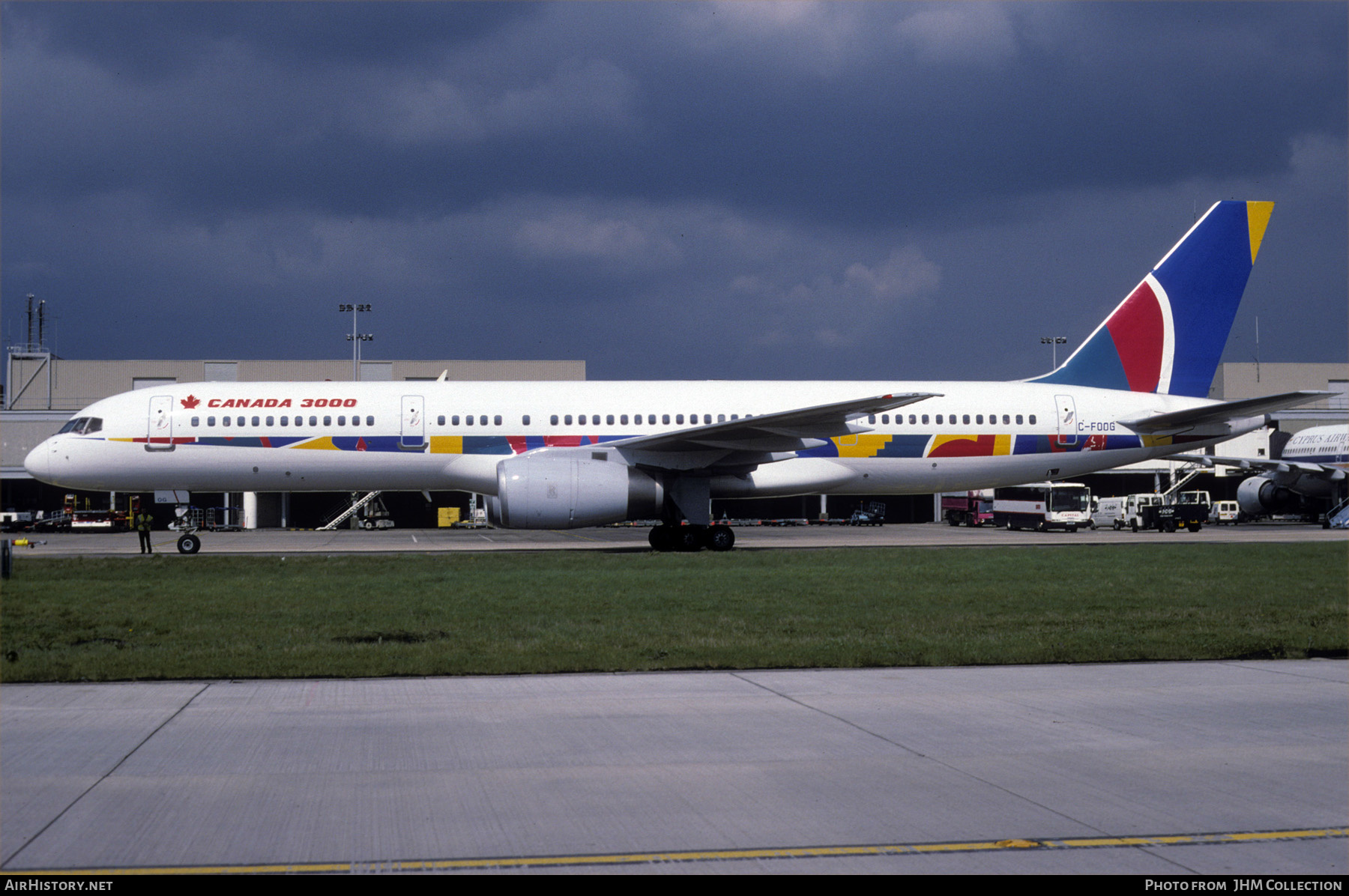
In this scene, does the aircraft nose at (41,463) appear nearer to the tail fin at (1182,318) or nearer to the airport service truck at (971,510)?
the tail fin at (1182,318)

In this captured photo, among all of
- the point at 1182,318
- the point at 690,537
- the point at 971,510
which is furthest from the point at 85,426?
the point at 971,510

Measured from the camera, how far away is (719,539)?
84.3ft

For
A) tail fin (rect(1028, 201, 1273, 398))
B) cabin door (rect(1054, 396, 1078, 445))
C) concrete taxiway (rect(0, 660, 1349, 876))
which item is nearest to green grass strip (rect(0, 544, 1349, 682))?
concrete taxiway (rect(0, 660, 1349, 876))

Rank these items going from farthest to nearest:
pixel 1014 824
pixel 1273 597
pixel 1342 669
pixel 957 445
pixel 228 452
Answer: pixel 957 445 → pixel 228 452 → pixel 1273 597 → pixel 1342 669 → pixel 1014 824

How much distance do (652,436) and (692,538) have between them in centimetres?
297

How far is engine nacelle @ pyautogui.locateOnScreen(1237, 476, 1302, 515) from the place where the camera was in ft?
162

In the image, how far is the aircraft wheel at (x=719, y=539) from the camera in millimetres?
25641

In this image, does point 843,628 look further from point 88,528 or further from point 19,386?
point 19,386

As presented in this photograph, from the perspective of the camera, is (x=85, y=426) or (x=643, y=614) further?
(x=85, y=426)

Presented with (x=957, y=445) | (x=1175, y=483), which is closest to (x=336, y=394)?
(x=957, y=445)

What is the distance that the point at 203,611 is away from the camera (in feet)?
44.7

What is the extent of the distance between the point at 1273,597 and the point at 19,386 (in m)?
69.1

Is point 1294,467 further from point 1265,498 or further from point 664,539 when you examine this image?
point 664,539

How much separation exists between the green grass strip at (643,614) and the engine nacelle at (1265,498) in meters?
31.4
